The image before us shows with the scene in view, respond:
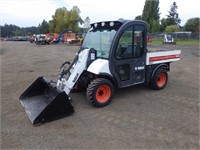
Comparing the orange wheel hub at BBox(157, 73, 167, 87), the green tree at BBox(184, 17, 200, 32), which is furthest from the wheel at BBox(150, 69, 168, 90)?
the green tree at BBox(184, 17, 200, 32)

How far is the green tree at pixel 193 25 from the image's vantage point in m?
58.0

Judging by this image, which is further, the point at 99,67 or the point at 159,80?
the point at 159,80

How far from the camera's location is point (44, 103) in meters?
4.75

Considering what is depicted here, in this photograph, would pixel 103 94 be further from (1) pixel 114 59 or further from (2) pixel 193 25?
(2) pixel 193 25

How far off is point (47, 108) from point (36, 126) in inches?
15.6

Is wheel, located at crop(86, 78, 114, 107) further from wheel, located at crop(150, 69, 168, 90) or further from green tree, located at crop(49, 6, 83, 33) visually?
green tree, located at crop(49, 6, 83, 33)

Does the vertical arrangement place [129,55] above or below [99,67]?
above

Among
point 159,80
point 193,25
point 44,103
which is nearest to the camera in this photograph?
point 44,103

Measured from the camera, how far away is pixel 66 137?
3609 mm

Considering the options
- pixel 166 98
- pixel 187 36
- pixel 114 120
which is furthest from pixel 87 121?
pixel 187 36

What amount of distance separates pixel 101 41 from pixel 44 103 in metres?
2.09

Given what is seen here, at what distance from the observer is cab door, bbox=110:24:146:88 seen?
16.5 feet

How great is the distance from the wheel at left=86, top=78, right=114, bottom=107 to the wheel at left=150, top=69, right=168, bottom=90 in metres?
1.64

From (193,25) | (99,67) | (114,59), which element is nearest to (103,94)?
(99,67)
